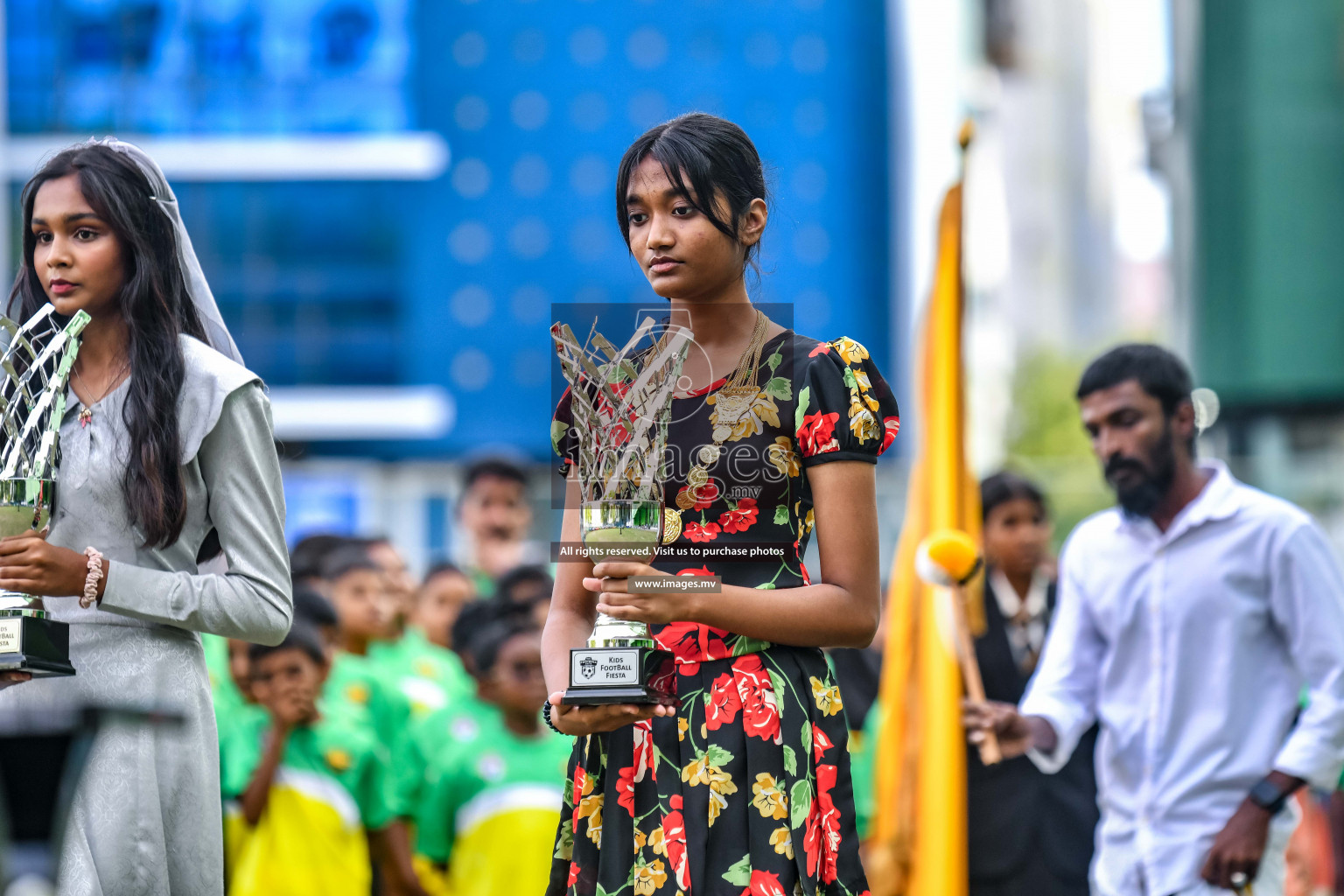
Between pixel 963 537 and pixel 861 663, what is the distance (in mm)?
1870

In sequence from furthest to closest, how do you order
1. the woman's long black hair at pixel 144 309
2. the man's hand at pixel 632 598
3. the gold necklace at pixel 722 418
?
the woman's long black hair at pixel 144 309 → the gold necklace at pixel 722 418 → the man's hand at pixel 632 598

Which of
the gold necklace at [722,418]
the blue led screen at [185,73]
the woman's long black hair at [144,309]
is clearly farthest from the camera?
the blue led screen at [185,73]

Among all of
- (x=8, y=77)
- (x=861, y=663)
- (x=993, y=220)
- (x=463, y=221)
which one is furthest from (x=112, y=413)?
(x=993, y=220)

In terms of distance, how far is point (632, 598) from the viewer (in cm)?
246

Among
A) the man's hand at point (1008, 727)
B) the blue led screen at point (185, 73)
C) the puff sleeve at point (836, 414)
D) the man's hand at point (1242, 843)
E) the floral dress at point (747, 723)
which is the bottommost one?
the man's hand at point (1242, 843)

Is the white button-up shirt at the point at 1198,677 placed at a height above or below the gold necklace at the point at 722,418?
below

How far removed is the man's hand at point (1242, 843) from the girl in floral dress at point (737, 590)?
169cm

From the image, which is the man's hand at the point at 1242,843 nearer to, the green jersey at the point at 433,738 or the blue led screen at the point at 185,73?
the green jersey at the point at 433,738

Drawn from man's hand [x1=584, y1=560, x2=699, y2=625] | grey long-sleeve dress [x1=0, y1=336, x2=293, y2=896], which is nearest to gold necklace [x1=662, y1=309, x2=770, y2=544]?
man's hand [x1=584, y1=560, x2=699, y2=625]

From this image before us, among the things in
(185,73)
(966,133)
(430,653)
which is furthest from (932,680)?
(185,73)

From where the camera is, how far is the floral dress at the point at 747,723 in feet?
8.49

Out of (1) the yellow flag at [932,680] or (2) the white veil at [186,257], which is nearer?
(2) the white veil at [186,257]

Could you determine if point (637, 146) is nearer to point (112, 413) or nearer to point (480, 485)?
point (112, 413)

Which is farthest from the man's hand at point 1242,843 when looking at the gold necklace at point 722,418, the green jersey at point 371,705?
the green jersey at point 371,705
